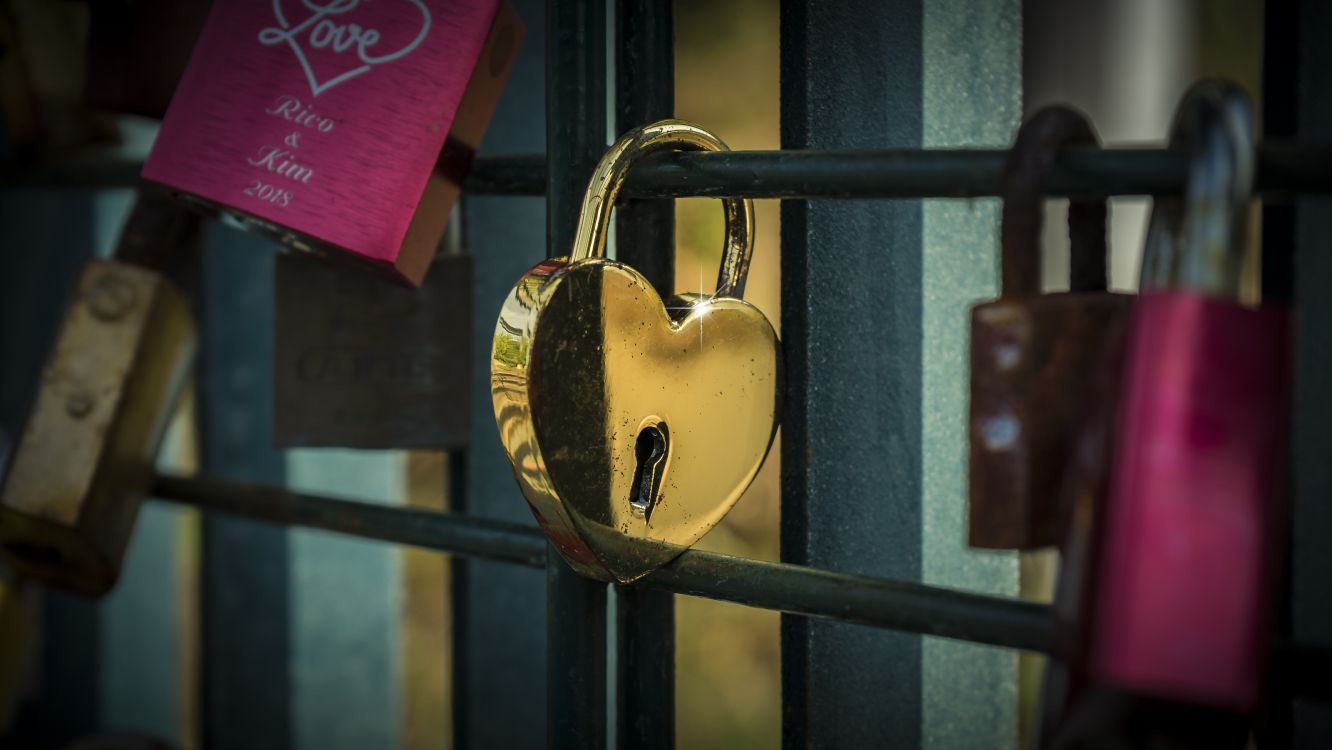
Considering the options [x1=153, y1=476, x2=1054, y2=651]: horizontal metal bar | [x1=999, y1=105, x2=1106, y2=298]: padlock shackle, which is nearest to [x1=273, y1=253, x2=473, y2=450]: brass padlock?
[x1=153, y1=476, x2=1054, y2=651]: horizontal metal bar

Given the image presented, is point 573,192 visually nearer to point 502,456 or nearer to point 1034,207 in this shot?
point 1034,207

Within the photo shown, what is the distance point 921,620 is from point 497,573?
52 cm

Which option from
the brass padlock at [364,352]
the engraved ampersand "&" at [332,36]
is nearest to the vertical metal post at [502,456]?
the brass padlock at [364,352]

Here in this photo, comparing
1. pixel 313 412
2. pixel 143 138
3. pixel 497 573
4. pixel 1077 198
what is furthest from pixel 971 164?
pixel 143 138

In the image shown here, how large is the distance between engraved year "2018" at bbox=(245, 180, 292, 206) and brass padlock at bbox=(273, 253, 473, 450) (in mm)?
171

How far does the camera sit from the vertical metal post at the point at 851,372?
617 mm

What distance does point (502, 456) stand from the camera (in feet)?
3.17

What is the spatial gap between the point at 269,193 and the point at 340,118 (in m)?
0.05

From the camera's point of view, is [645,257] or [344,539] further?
[344,539]

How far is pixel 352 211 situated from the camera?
1.95 ft

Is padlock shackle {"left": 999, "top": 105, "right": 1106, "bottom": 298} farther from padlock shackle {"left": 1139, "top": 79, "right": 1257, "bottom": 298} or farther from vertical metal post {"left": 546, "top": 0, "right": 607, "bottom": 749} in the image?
vertical metal post {"left": 546, "top": 0, "right": 607, "bottom": 749}

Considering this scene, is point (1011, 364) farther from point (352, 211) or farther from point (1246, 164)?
point (352, 211)

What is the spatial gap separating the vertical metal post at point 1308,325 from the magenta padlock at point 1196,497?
0.23 metres

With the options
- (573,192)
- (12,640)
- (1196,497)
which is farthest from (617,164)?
(12,640)
